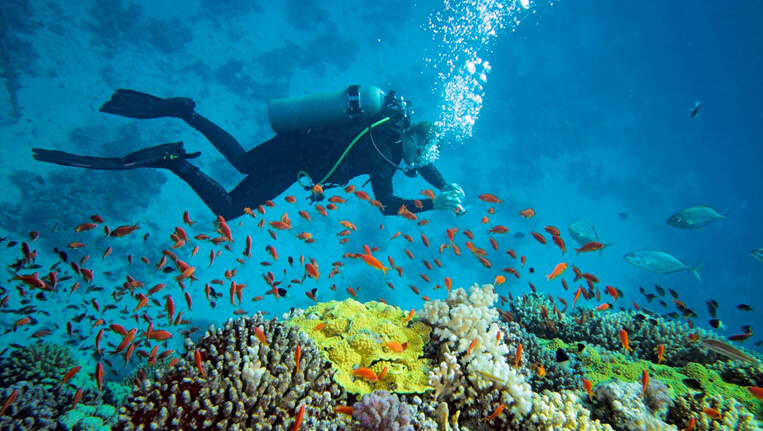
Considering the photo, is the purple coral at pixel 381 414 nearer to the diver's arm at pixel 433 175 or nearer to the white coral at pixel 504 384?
the white coral at pixel 504 384

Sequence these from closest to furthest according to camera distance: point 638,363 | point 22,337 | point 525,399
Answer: point 525,399 < point 638,363 < point 22,337

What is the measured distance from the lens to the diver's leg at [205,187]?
24.8ft

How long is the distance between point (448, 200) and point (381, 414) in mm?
4666

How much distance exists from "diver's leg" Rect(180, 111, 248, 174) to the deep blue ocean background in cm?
1229

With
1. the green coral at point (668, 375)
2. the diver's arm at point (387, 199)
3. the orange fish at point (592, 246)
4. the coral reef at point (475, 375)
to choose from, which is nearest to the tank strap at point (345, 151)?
the diver's arm at point (387, 199)

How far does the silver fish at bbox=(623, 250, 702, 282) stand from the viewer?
327 inches

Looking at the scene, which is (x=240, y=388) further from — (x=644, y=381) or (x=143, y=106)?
(x=143, y=106)

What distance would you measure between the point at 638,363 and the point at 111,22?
43766mm

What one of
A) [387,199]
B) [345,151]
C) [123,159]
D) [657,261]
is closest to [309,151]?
[345,151]

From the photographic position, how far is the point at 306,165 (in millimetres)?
8258

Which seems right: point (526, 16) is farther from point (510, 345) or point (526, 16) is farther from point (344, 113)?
point (510, 345)

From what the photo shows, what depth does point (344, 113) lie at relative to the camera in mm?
8500

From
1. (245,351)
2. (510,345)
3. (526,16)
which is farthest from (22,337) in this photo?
(526,16)

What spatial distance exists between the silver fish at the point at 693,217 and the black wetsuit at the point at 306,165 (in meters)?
7.64
